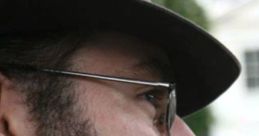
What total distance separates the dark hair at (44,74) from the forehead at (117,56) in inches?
1.4

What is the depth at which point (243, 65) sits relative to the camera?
2250 cm

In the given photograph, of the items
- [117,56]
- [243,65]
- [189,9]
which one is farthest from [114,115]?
[243,65]

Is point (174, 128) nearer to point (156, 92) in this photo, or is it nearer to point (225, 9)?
point (156, 92)

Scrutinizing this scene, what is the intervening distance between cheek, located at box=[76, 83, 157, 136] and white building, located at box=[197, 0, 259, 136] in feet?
65.0

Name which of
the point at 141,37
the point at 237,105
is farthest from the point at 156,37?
the point at 237,105

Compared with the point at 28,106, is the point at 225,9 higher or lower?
higher

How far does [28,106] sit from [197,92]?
64cm

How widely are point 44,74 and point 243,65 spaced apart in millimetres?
20800

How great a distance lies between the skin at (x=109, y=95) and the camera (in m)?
1.94

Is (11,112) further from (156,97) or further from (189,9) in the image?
(189,9)

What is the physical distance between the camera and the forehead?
2.01m

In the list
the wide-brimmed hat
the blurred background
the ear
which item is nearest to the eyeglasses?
the wide-brimmed hat

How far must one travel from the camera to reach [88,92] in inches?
78.6

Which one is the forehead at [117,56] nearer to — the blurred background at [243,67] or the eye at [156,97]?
the eye at [156,97]
